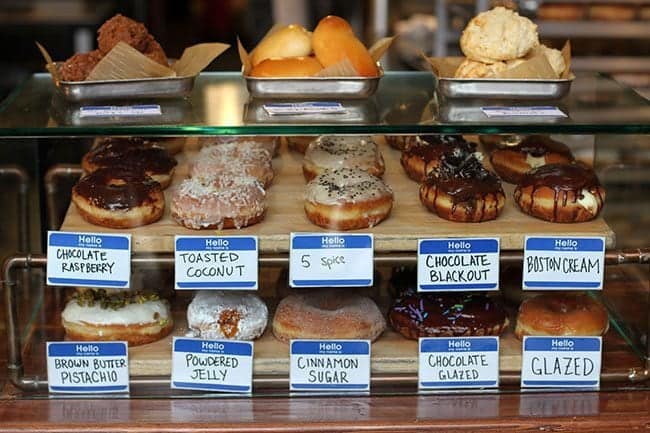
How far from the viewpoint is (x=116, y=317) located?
1798mm

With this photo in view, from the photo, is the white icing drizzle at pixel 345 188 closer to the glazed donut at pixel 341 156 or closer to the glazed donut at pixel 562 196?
the glazed donut at pixel 341 156

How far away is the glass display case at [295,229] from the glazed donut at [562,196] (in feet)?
0.06

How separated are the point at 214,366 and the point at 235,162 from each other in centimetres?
44

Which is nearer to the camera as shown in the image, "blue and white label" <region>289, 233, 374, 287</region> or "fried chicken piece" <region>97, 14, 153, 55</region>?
"blue and white label" <region>289, 233, 374, 287</region>

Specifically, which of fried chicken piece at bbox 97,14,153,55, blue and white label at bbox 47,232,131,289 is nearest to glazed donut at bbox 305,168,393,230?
blue and white label at bbox 47,232,131,289

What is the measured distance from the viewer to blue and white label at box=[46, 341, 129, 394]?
1.71 metres

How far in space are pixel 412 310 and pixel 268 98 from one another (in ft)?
1.49

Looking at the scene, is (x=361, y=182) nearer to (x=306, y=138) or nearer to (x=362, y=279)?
(x=362, y=279)

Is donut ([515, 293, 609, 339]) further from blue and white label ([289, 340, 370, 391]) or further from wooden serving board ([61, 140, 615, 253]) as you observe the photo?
blue and white label ([289, 340, 370, 391])

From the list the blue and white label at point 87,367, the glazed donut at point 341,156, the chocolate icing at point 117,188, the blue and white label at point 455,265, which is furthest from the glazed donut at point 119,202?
the blue and white label at point 455,265

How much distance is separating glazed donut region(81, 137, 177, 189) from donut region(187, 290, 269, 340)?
0.85 ft

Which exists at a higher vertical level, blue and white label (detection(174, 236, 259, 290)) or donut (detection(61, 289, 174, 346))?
blue and white label (detection(174, 236, 259, 290))

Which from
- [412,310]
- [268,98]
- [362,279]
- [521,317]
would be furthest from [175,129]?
[521,317]

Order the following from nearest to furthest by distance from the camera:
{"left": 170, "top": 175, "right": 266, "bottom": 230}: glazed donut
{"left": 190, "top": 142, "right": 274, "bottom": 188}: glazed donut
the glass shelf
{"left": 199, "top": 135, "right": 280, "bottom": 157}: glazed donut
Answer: the glass shelf → {"left": 170, "top": 175, "right": 266, "bottom": 230}: glazed donut → {"left": 190, "top": 142, "right": 274, "bottom": 188}: glazed donut → {"left": 199, "top": 135, "right": 280, "bottom": 157}: glazed donut
